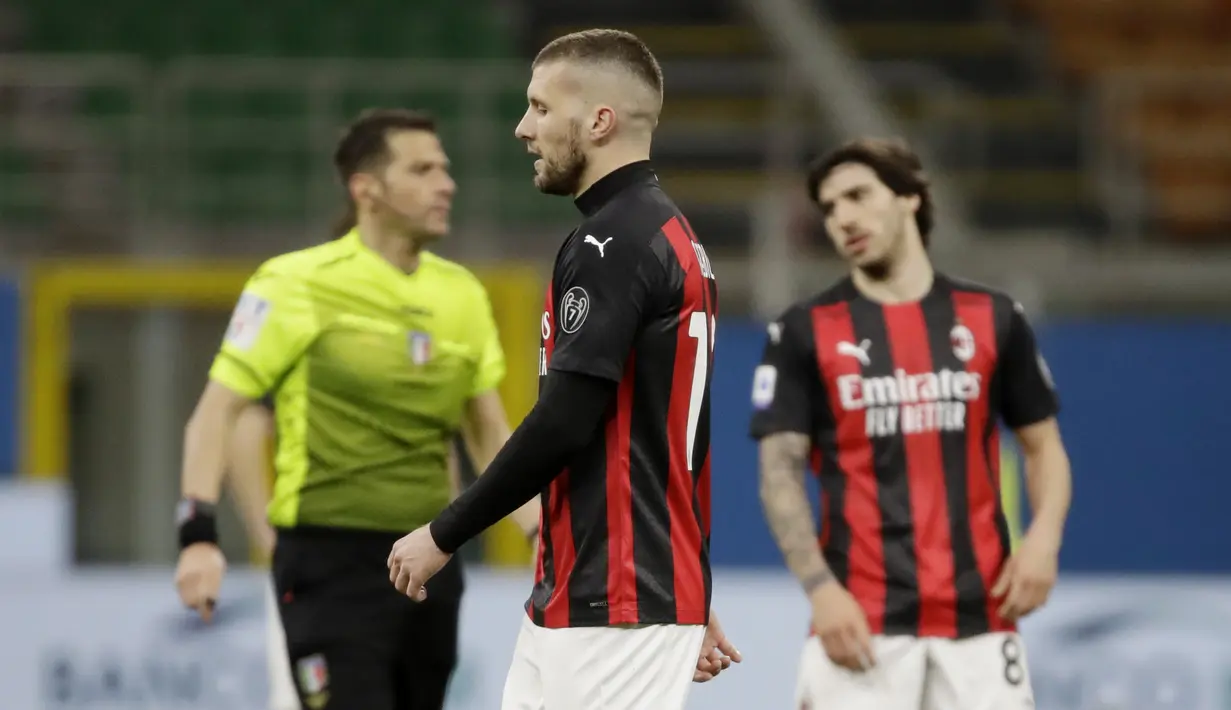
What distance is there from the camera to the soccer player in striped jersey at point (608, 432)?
317 cm

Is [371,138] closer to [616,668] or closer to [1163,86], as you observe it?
[616,668]

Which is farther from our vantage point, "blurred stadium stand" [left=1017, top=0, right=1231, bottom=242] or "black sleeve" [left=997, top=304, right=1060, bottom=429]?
"blurred stadium stand" [left=1017, top=0, right=1231, bottom=242]

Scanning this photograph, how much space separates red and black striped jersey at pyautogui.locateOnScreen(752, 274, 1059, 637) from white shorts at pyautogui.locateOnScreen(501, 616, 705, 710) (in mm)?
1382

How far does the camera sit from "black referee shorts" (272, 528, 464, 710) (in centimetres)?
441

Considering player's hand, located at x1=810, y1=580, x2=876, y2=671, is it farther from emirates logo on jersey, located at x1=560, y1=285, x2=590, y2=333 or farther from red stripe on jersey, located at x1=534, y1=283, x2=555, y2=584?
emirates logo on jersey, located at x1=560, y1=285, x2=590, y2=333

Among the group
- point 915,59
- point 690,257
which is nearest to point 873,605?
point 690,257

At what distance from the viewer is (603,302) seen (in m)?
3.16

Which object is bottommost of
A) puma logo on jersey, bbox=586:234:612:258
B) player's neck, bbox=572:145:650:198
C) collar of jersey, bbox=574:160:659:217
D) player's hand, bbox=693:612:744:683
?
player's hand, bbox=693:612:744:683

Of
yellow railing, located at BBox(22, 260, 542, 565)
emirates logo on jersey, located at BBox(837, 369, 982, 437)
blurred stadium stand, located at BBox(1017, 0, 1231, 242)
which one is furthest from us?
blurred stadium stand, located at BBox(1017, 0, 1231, 242)

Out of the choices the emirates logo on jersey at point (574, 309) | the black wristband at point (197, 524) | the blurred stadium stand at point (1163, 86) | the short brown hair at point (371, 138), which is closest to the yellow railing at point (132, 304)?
the blurred stadium stand at point (1163, 86)

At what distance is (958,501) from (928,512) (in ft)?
0.26

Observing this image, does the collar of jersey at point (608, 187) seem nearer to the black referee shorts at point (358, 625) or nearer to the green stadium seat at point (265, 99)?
the black referee shorts at point (358, 625)

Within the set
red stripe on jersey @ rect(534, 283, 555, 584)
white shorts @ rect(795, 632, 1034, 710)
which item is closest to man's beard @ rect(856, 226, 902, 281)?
white shorts @ rect(795, 632, 1034, 710)

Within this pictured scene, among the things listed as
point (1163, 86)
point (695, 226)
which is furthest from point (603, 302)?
point (1163, 86)
